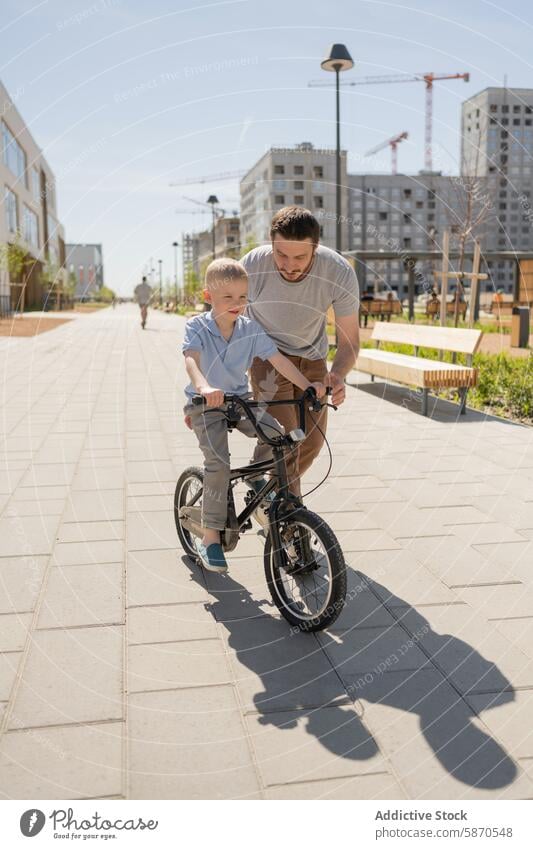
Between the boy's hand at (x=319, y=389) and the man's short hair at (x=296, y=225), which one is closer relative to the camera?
the boy's hand at (x=319, y=389)

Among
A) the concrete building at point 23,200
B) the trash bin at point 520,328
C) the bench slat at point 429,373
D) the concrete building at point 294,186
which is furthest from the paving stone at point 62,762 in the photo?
the concrete building at point 294,186

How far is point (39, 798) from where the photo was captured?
2.56 m

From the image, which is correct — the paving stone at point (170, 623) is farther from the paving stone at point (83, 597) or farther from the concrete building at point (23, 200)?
the concrete building at point (23, 200)

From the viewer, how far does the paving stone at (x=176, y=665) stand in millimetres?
3309

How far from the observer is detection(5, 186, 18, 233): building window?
53713 millimetres

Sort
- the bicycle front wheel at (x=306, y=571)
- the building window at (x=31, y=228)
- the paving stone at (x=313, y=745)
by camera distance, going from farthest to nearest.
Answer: the building window at (x=31, y=228), the bicycle front wheel at (x=306, y=571), the paving stone at (x=313, y=745)

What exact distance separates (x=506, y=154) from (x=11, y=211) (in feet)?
239

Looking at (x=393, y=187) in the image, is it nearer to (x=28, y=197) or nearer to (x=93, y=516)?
(x=28, y=197)

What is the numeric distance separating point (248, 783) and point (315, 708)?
561mm

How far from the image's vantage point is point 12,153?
184ft

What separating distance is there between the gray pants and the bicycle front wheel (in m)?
0.33

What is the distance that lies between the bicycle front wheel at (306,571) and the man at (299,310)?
48 cm

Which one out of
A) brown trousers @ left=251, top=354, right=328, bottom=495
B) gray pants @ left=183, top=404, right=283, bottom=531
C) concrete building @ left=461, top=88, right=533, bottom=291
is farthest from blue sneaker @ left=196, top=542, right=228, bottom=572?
concrete building @ left=461, top=88, right=533, bottom=291

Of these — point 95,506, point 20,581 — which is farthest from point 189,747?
point 95,506
